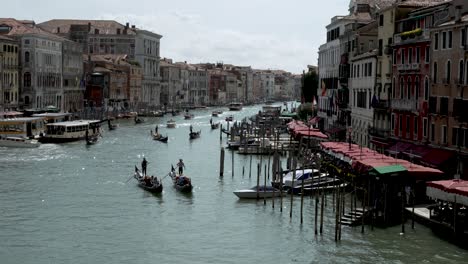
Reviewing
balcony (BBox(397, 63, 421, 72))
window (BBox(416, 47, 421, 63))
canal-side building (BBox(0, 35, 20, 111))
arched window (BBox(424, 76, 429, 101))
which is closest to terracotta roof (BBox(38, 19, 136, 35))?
canal-side building (BBox(0, 35, 20, 111))

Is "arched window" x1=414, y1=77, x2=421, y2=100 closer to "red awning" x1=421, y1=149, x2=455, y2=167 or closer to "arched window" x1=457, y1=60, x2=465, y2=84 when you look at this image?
"red awning" x1=421, y1=149, x2=455, y2=167

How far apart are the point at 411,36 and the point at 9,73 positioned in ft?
109

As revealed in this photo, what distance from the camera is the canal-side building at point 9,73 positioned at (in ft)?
166

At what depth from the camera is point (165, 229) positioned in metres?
19.0

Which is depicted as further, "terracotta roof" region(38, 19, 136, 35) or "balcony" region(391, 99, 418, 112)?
"terracotta roof" region(38, 19, 136, 35)

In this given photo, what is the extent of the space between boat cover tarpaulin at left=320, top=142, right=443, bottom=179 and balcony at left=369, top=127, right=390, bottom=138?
1841 mm

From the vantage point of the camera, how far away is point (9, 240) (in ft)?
57.7

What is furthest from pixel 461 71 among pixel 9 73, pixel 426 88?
pixel 9 73

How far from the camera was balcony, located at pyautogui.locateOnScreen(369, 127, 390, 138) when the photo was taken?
28.0 metres

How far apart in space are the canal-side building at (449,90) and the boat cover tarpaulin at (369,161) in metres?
1.56

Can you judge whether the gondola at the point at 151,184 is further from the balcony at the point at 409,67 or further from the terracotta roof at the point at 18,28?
the terracotta roof at the point at 18,28

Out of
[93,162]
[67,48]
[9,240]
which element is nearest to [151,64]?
[67,48]

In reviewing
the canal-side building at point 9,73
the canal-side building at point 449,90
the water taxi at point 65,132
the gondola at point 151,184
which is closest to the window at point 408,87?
the canal-side building at point 449,90

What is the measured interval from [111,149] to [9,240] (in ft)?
69.3
